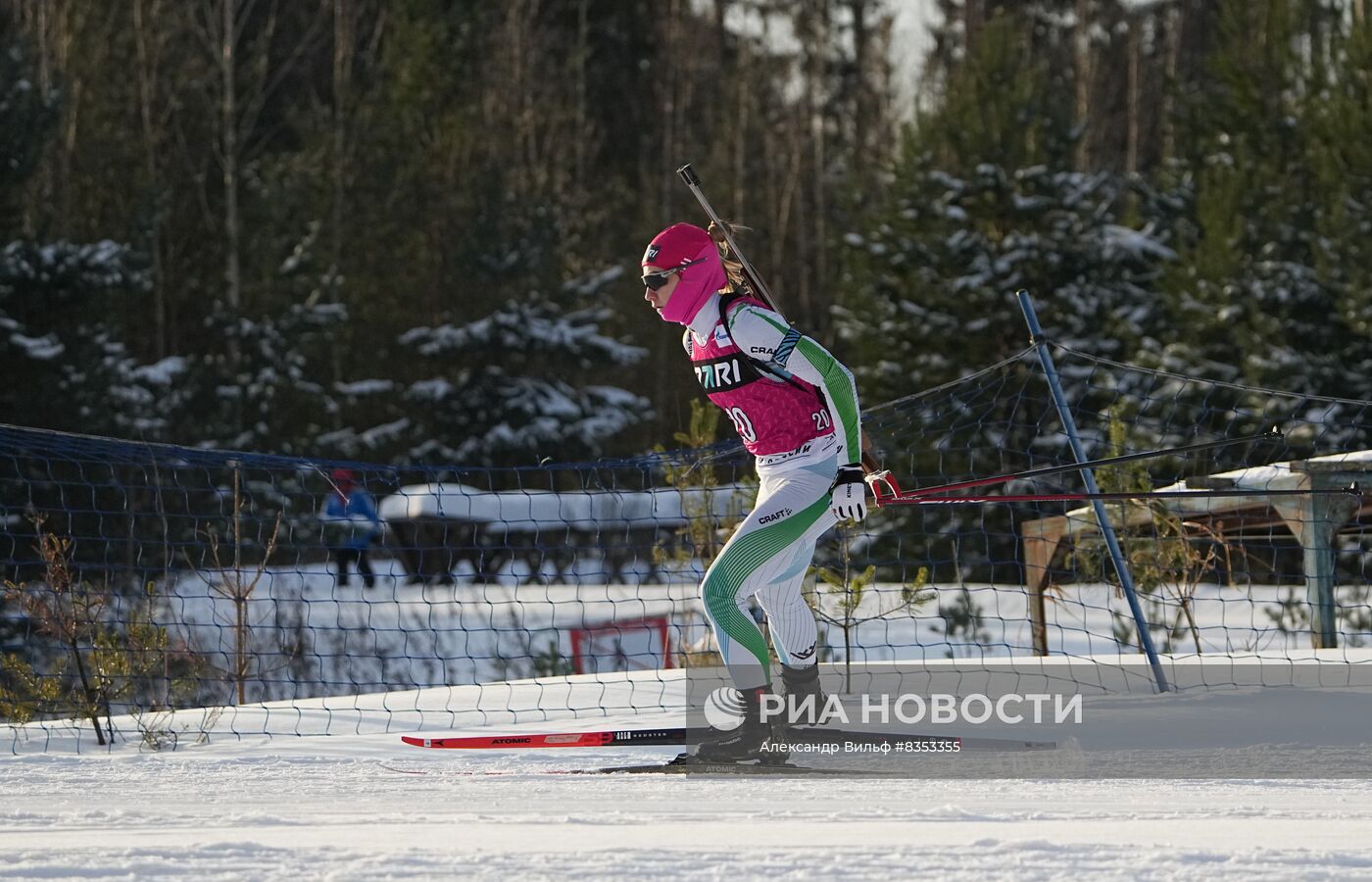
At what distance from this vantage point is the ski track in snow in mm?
3242

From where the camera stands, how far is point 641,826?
148 inches

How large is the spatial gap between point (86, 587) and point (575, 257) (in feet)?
68.5

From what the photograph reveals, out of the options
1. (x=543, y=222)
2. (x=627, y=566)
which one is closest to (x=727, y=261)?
(x=627, y=566)

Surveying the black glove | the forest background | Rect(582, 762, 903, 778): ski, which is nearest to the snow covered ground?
Rect(582, 762, 903, 778): ski

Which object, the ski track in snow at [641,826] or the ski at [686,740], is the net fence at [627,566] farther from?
the ski track in snow at [641,826]

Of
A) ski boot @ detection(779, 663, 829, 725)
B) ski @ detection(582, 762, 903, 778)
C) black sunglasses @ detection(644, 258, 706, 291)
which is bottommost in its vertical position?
ski @ detection(582, 762, 903, 778)

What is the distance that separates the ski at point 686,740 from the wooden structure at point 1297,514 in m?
2.23

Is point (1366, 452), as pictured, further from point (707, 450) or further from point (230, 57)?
point (230, 57)

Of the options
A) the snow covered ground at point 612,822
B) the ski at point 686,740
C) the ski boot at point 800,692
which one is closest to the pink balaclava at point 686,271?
the ski boot at point 800,692

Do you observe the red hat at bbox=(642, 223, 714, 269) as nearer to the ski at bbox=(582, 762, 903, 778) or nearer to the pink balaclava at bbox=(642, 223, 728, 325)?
the pink balaclava at bbox=(642, 223, 728, 325)

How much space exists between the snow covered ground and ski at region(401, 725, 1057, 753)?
7 centimetres

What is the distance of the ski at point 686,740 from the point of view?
16.5ft

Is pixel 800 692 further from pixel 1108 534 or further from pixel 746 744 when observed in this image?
pixel 1108 534

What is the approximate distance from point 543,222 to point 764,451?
18.2 m
